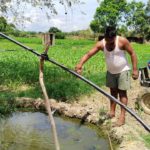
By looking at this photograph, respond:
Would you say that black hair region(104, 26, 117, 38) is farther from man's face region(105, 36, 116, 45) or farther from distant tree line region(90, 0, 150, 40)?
distant tree line region(90, 0, 150, 40)

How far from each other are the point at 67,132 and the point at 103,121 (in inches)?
31.0

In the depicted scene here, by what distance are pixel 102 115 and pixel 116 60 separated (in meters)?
1.40

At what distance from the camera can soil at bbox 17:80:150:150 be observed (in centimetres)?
673

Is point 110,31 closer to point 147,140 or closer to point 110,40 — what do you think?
point 110,40

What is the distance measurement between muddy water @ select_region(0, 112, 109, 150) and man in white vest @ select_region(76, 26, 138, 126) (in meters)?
0.64

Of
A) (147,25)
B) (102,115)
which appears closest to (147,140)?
(102,115)

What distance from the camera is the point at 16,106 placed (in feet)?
31.7

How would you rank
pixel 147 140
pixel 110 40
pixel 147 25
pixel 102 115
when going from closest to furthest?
pixel 147 140, pixel 110 40, pixel 102 115, pixel 147 25

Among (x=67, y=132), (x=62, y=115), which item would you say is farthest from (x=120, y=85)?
(x=62, y=115)

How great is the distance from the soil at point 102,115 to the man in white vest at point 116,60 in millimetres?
303

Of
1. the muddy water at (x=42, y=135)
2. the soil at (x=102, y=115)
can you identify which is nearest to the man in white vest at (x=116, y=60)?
the soil at (x=102, y=115)

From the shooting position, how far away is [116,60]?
24.1 feet

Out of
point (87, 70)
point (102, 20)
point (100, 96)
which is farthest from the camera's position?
point (102, 20)

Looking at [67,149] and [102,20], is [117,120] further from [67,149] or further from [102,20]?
[102,20]
